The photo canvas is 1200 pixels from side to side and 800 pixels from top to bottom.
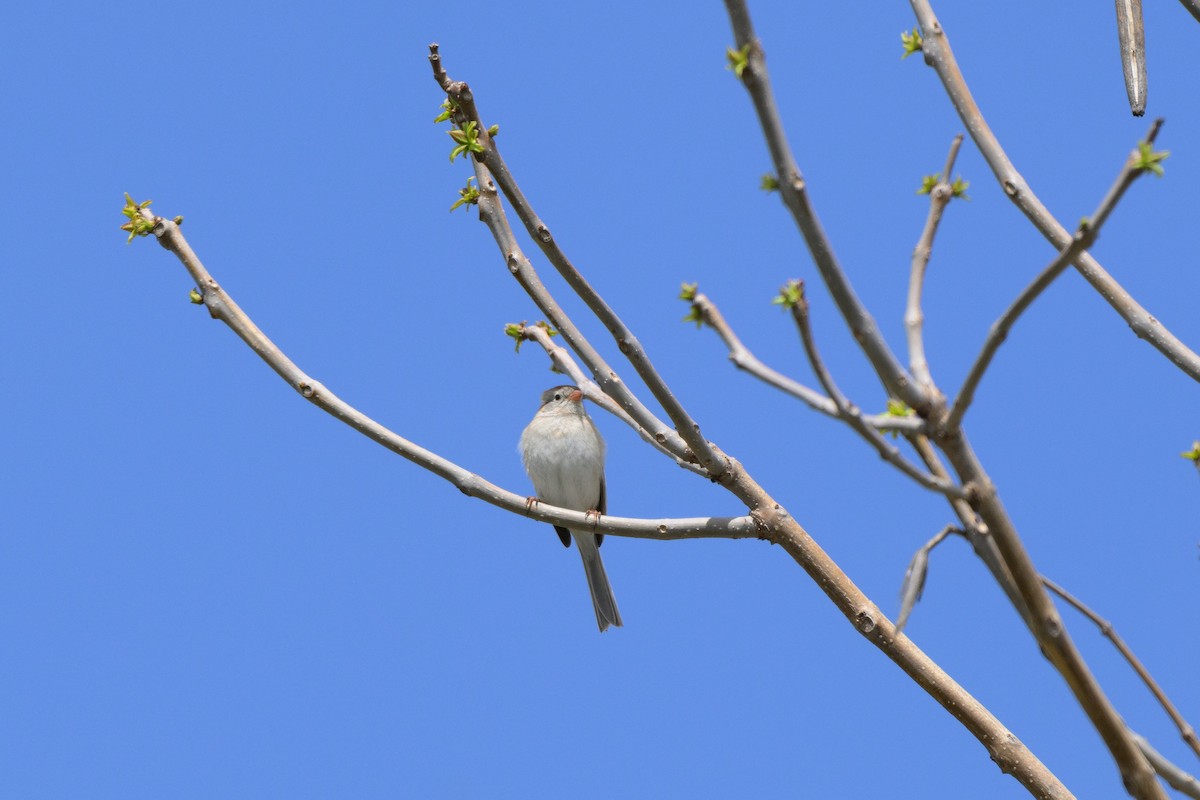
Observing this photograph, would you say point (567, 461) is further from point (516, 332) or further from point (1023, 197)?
point (1023, 197)

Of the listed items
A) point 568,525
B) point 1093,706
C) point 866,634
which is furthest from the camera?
point 568,525

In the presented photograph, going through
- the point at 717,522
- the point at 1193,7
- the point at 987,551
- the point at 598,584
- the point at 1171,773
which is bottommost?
the point at 1171,773

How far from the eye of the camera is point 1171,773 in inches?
121

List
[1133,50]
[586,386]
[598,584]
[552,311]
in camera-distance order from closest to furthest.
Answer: [1133,50], [552,311], [586,386], [598,584]

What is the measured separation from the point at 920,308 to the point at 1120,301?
6.51 feet

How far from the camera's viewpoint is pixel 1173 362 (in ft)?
15.3

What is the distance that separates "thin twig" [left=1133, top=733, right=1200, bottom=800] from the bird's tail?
24.8 ft

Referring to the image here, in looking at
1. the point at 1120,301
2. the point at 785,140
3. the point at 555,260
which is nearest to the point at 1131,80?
the point at 1120,301

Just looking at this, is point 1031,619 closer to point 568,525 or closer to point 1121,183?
point 1121,183

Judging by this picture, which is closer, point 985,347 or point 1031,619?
point 985,347

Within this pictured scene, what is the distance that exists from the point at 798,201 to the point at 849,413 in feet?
1.92

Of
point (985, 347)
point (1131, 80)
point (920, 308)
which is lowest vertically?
point (985, 347)

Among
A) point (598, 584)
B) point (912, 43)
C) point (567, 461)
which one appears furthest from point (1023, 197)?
point (567, 461)

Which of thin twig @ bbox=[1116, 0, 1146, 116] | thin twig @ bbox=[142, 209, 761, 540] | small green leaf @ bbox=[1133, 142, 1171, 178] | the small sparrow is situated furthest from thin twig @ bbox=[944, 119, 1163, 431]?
the small sparrow
